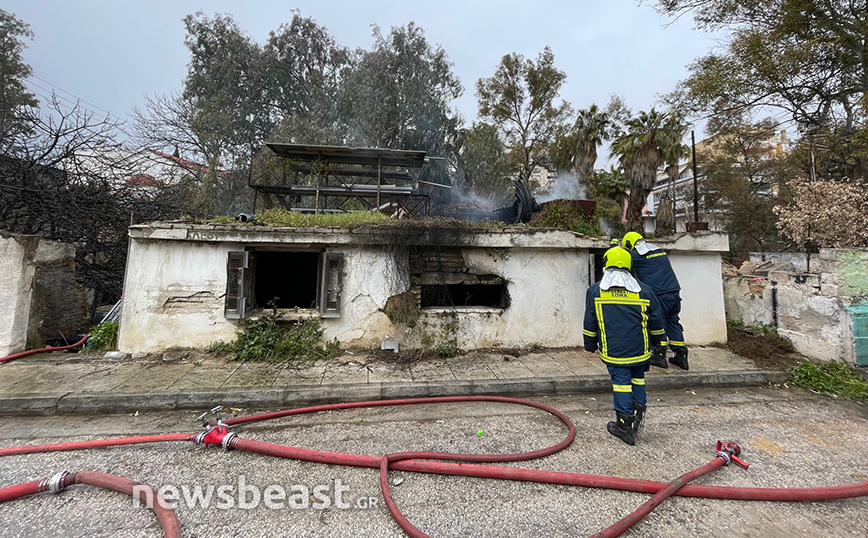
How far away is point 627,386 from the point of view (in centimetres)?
328

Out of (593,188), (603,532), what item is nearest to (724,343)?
(603,532)

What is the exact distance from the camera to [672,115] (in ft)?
48.0

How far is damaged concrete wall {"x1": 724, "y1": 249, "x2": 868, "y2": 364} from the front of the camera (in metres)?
4.93

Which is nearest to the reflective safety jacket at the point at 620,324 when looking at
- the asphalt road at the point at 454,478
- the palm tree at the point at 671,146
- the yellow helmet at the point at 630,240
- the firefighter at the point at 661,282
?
the asphalt road at the point at 454,478

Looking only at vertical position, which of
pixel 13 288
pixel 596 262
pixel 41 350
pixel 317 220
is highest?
pixel 317 220

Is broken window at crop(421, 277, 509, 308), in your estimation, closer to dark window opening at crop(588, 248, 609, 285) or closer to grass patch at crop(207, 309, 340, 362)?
dark window opening at crop(588, 248, 609, 285)

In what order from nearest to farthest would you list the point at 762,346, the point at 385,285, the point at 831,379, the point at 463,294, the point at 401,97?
the point at 831,379
the point at 385,285
the point at 762,346
the point at 463,294
the point at 401,97

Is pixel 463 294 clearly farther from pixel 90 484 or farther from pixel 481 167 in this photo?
pixel 481 167

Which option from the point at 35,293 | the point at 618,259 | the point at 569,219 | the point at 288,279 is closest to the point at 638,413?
the point at 618,259

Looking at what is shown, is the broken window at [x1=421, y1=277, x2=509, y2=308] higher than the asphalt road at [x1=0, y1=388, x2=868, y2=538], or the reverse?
the broken window at [x1=421, y1=277, x2=509, y2=308]

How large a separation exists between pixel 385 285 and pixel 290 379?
78.5 inches

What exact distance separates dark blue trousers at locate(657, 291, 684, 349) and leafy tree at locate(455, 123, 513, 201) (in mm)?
15186

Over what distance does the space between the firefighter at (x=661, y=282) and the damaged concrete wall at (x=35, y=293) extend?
357 inches

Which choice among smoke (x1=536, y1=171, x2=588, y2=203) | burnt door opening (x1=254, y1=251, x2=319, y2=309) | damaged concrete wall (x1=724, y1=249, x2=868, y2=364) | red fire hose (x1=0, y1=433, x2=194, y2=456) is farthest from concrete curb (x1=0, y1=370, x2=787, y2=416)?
smoke (x1=536, y1=171, x2=588, y2=203)
